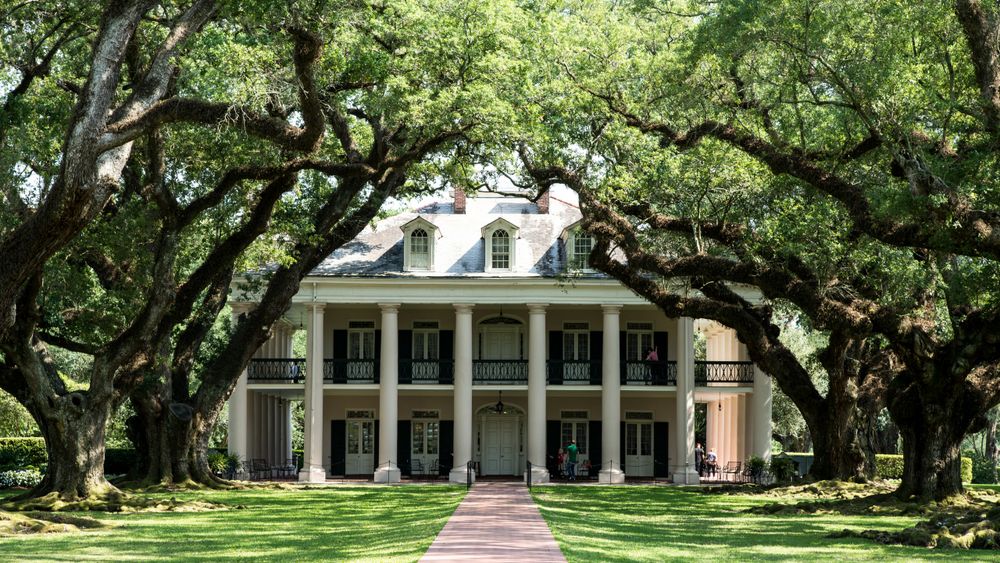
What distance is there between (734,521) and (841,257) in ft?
18.6

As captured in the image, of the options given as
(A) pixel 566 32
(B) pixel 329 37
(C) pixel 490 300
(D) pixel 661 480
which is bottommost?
(D) pixel 661 480

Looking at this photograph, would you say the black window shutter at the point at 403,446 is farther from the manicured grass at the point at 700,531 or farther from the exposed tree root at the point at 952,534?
the exposed tree root at the point at 952,534

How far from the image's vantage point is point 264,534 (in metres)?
18.8

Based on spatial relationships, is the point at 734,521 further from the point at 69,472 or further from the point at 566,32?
the point at 69,472

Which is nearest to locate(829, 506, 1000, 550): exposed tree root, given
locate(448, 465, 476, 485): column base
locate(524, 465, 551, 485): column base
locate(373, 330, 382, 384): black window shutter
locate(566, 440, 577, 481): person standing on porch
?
locate(524, 465, 551, 485): column base

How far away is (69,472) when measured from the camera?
2420 cm

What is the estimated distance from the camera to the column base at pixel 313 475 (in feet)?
126

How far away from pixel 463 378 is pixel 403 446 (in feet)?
13.7

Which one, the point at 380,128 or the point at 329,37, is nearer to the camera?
the point at 329,37

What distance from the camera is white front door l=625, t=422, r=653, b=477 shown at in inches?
1649

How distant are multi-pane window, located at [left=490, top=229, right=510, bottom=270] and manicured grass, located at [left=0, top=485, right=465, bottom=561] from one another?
12.3 metres

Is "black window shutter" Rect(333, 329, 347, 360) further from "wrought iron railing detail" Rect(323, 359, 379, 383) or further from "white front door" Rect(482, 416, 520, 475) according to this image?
"white front door" Rect(482, 416, 520, 475)

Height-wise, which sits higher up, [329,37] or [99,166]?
[329,37]

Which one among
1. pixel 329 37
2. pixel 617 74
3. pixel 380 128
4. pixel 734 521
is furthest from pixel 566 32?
pixel 734 521
